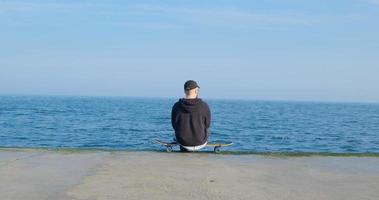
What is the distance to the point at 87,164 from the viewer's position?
9695 mm

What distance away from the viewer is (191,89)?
11.4 metres

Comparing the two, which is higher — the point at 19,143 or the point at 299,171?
the point at 299,171

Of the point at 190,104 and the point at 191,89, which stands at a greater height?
the point at 191,89

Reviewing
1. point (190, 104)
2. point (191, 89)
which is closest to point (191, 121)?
point (190, 104)

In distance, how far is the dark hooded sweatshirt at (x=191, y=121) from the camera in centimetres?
1132

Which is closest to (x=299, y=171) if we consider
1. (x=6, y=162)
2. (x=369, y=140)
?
(x=6, y=162)

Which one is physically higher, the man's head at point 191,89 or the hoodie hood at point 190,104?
the man's head at point 191,89

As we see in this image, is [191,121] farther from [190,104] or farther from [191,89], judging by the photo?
[191,89]

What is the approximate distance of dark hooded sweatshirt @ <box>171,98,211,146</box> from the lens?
37.1 ft

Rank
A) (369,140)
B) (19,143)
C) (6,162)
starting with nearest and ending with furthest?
(6,162) < (19,143) < (369,140)

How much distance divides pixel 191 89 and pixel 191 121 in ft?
2.06

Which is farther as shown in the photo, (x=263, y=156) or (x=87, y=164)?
(x=263, y=156)

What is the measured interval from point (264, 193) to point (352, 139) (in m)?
33.7

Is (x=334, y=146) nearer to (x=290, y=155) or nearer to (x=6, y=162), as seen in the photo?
(x=290, y=155)
